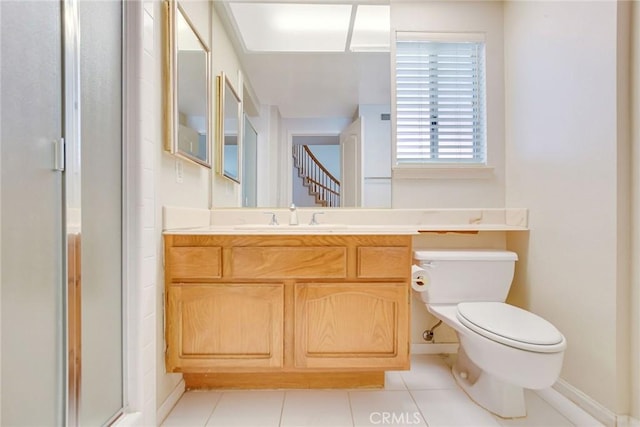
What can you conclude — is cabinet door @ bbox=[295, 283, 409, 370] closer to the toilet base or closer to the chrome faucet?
the toilet base

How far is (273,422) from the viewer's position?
1418mm

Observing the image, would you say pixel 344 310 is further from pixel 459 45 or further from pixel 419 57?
pixel 459 45

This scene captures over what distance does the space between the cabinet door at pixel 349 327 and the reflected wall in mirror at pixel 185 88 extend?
884mm

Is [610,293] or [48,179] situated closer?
[48,179]

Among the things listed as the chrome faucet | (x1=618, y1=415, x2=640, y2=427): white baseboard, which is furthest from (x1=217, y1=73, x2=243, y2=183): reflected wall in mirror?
(x1=618, y1=415, x2=640, y2=427): white baseboard

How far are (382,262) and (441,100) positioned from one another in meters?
1.21

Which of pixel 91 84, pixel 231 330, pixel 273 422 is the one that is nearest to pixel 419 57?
pixel 91 84

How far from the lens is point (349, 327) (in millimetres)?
1464

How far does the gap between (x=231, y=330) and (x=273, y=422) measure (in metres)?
0.43

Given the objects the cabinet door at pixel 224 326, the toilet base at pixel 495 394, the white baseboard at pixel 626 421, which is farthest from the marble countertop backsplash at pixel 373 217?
the white baseboard at pixel 626 421

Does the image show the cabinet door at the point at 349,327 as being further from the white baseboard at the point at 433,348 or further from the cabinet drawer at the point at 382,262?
the white baseboard at the point at 433,348

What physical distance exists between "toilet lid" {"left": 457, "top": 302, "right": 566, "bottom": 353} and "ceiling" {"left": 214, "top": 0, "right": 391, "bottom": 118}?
1.31m

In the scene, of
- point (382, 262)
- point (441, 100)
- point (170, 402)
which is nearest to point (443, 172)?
point (441, 100)

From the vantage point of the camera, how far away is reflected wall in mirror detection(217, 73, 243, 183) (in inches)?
77.0
